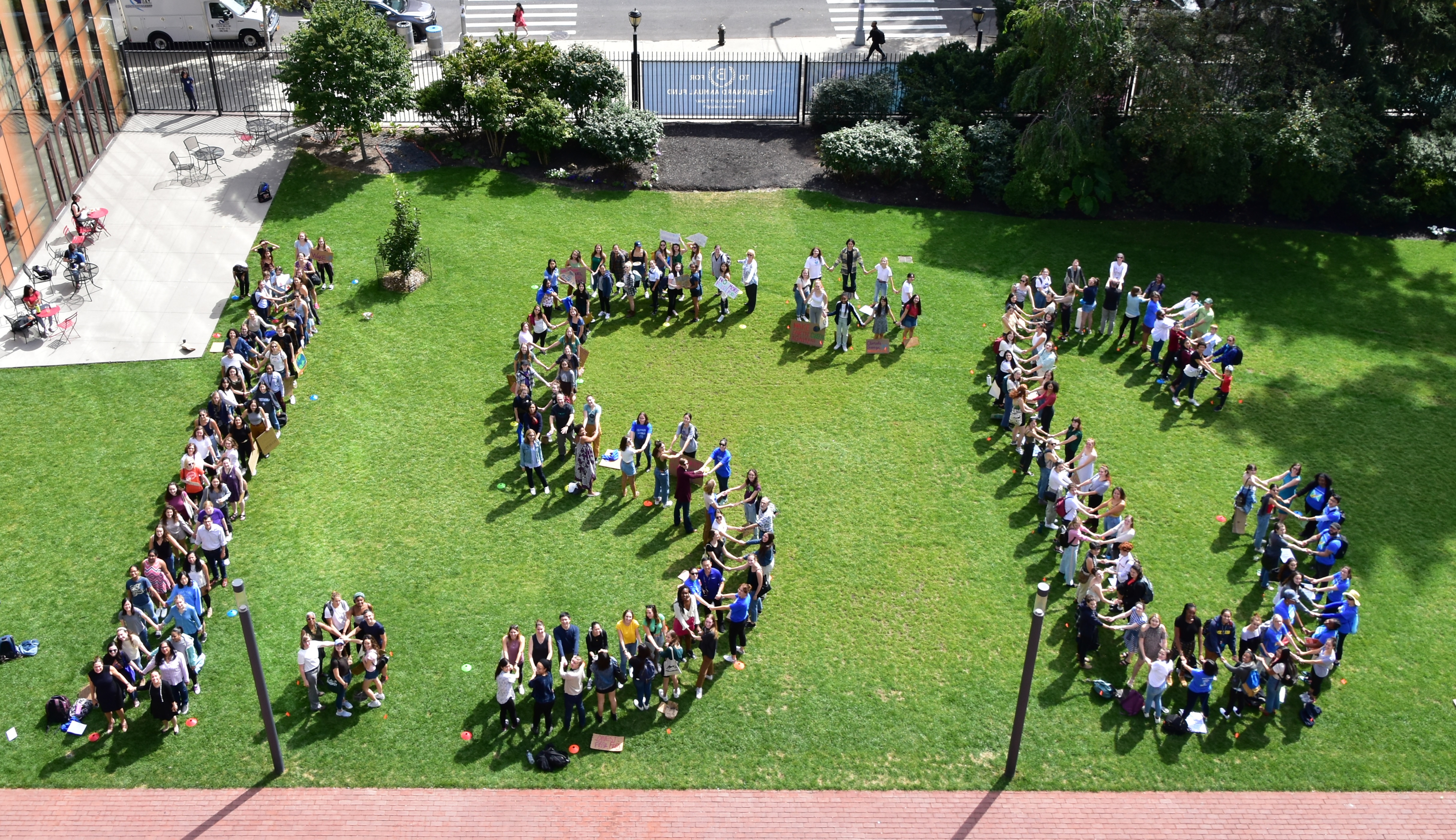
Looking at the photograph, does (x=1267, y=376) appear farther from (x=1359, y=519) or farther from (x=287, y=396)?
(x=287, y=396)

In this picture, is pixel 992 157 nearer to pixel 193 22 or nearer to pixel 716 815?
pixel 716 815

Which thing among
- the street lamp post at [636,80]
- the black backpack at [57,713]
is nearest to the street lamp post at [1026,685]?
the black backpack at [57,713]

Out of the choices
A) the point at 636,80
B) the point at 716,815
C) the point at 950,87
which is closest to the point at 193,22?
the point at 636,80

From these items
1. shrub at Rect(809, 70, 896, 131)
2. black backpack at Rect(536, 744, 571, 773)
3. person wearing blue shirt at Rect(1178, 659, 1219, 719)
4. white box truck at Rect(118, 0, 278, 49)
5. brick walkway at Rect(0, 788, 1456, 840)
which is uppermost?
white box truck at Rect(118, 0, 278, 49)

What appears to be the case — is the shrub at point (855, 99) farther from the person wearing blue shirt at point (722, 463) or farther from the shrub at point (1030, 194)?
the person wearing blue shirt at point (722, 463)

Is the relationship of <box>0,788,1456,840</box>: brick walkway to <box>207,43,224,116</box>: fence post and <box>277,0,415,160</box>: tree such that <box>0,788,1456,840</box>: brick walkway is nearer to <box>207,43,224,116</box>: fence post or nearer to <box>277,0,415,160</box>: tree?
<box>277,0,415,160</box>: tree

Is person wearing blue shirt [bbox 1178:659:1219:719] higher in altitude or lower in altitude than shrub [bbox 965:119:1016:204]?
lower

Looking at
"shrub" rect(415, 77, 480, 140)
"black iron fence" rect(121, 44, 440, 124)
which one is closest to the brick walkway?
"shrub" rect(415, 77, 480, 140)

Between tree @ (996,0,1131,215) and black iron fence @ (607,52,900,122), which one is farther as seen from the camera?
black iron fence @ (607,52,900,122)
